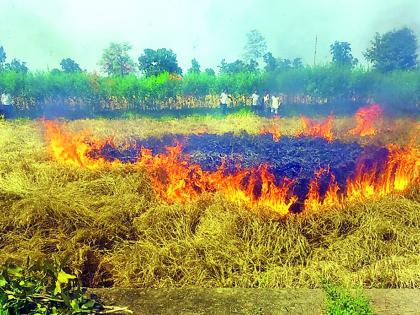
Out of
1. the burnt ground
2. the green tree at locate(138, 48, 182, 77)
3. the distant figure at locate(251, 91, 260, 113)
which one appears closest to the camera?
the burnt ground

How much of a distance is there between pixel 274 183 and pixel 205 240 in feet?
5.14

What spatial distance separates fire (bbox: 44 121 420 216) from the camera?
5.37 meters

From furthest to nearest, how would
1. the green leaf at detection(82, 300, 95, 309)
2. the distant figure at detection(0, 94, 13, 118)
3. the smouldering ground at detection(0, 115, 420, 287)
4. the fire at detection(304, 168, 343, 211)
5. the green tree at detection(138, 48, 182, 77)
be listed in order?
the green tree at detection(138, 48, 182, 77)
the distant figure at detection(0, 94, 13, 118)
the fire at detection(304, 168, 343, 211)
the smouldering ground at detection(0, 115, 420, 287)
the green leaf at detection(82, 300, 95, 309)

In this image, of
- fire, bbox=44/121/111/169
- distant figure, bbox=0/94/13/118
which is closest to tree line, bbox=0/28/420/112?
distant figure, bbox=0/94/13/118

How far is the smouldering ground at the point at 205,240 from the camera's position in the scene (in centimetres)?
396

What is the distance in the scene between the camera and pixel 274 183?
220 inches

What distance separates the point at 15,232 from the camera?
488cm

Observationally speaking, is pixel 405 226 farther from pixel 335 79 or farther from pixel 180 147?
pixel 335 79

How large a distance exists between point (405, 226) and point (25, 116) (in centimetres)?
2222

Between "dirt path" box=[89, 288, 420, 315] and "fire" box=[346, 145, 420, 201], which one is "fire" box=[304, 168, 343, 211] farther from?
"dirt path" box=[89, 288, 420, 315]

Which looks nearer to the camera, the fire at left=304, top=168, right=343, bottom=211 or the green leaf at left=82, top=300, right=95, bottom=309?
the green leaf at left=82, top=300, right=95, bottom=309

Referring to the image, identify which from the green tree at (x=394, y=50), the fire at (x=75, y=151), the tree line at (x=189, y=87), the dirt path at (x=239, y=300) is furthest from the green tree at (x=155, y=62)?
the dirt path at (x=239, y=300)

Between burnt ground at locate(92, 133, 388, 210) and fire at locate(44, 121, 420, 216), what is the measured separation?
0.11 m

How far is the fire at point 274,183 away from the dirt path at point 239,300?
82.9 inches
